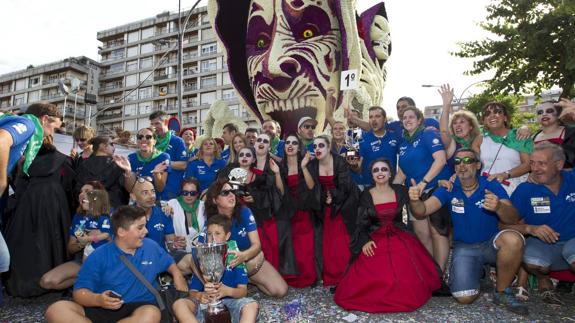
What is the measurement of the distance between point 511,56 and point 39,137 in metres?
10.2

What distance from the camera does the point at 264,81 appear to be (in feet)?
27.1

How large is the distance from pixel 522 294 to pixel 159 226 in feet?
10.9

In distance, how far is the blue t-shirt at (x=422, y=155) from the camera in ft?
13.9

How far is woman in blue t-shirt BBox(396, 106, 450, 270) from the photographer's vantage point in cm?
400

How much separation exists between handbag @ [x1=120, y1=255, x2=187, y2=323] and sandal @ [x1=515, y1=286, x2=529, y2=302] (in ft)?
9.22

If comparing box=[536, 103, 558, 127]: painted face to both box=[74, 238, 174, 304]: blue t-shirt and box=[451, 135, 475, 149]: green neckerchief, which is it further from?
box=[74, 238, 174, 304]: blue t-shirt

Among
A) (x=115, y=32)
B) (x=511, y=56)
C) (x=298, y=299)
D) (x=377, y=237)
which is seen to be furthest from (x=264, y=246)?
(x=115, y=32)

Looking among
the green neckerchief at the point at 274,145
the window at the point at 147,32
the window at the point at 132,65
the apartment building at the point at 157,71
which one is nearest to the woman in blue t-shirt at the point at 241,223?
the green neckerchief at the point at 274,145

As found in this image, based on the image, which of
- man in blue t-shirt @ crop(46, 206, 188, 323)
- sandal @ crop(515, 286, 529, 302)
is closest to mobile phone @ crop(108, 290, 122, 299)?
man in blue t-shirt @ crop(46, 206, 188, 323)

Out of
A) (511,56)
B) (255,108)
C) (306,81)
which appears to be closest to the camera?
(306,81)

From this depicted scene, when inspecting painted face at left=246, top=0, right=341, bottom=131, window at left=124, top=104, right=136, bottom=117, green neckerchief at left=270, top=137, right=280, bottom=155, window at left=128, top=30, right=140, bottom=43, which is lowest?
green neckerchief at left=270, top=137, right=280, bottom=155

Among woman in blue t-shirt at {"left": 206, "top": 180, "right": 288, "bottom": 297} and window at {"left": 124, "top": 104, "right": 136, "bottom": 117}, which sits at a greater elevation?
window at {"left": 124, "top": 104, "right": 136, "bottom": 117}

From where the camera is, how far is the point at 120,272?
2.87m

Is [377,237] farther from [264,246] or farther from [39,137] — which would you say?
[39,137]
